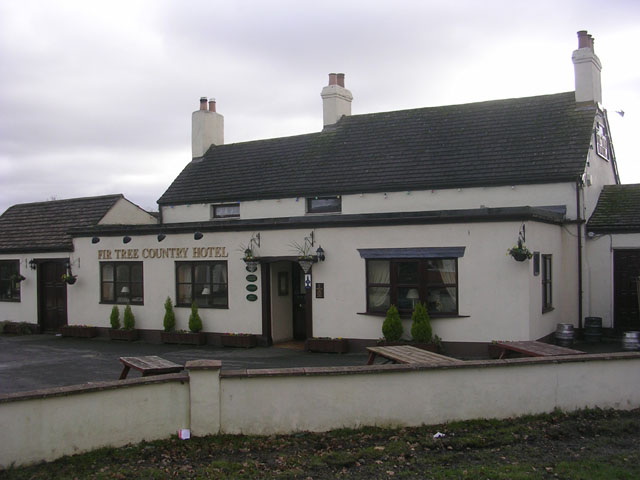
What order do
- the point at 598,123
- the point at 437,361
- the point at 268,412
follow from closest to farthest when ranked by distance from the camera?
1. the point at 268,412
2. the point at 437,361
3. the point at 598,123

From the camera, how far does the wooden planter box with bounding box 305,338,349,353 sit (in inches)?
594

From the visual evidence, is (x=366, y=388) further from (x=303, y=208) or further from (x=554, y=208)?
(x=303, y=208)

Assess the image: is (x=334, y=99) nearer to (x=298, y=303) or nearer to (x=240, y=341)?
(x=298, y=303)

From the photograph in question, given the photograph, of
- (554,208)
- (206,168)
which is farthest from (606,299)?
(206,168)

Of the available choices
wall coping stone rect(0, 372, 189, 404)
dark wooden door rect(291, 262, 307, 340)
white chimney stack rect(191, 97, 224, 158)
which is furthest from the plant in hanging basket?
white chimney stack rect(191, 97, 224, 158)

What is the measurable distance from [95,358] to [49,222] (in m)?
8.84

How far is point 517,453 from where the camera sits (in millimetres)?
7371

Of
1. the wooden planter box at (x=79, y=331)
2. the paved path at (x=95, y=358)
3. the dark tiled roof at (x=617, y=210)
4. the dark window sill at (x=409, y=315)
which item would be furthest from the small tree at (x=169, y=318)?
the dark tiled roof at (x=617, y=210)

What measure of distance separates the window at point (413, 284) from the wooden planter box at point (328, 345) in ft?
3.42

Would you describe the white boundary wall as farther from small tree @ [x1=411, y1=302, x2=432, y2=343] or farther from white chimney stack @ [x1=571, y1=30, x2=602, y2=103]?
white chimney stack @ [x1=571, y1=30, x2=602, y2=103]

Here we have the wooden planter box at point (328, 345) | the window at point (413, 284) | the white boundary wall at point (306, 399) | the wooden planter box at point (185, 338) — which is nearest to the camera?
the white boundary wall at point (306, 399)

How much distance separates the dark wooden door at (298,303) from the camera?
17.3 metres

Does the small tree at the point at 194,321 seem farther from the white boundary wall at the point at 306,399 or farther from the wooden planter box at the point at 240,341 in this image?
the white boundary wall at the point at 306,399

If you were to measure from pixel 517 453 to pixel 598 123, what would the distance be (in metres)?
13.8
